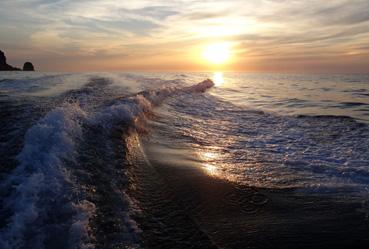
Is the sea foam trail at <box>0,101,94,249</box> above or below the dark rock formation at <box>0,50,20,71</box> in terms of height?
below

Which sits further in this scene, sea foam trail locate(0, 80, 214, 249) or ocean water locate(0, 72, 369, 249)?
ocean water locate(0, 72, 369, 249)

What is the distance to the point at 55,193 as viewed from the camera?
4.61 m

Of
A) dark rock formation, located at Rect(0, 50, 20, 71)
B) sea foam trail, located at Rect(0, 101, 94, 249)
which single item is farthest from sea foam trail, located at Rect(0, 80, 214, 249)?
dark rock formation, located at Rect(0, 50, 20, 71)

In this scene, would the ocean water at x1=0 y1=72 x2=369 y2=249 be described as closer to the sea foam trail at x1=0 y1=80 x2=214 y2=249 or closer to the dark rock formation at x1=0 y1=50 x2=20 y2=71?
the sea foam trail at x1=0 y1=80 x2=214 y2=249

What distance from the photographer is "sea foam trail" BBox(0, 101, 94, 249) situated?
3.62 metres

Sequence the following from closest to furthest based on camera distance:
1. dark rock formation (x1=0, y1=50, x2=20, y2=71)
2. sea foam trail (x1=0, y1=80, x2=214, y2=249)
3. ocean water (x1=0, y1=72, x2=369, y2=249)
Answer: sea foam trail (x1=0, y1=80, x2=214, y2=249) → ocean water (x1=0, y1=72, x2=369, y2=249) → dark rock formation (x1=0, y1=50, x2=20, y2=71)

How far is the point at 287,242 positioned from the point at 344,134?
8288 mm

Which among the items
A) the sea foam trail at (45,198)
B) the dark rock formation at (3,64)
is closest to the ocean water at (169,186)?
the sea foam trail at (45,198)

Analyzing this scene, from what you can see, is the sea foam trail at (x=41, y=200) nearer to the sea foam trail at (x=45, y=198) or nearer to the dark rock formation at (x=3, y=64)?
the sea foam trail at (x=45, y=198)

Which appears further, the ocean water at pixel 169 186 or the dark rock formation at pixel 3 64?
the dark rock formation at pixel 3 64

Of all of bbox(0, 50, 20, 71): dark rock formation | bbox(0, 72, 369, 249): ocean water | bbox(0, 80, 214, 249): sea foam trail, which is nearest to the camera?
bbox(0, 80, 214, 249): sea foam trail

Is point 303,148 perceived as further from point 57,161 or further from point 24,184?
point 24,184

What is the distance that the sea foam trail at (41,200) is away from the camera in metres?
3.62

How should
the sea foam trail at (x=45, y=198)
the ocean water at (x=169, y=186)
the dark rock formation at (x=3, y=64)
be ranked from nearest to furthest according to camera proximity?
the sea foam trail at (x=45, y=198) < the ocean water at (x=169, y=186) < the dark rock formation at (x=3, y=64)
